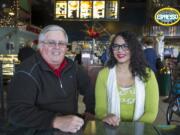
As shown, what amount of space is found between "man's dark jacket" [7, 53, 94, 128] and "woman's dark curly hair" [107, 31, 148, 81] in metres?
0.53

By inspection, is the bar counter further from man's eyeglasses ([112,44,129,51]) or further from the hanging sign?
the hanging sign

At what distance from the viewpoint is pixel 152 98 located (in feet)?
8.11

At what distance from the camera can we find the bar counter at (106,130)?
1.73 m

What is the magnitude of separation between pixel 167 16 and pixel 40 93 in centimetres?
861

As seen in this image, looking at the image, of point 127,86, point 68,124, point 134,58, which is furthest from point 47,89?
point 134,58

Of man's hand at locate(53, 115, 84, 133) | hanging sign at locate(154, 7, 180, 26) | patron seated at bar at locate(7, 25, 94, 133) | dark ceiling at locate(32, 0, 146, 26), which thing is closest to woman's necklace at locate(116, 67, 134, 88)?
patron seated at bar at locate(7, 25, 94, 133)

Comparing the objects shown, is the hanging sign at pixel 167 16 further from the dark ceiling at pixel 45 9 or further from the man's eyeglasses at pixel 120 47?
the man's eyeglasses at pixel 120 47

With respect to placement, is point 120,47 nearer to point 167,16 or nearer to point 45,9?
point 167,16

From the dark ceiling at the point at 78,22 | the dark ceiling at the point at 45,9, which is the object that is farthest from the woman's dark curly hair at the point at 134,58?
the dark ceiling at the point at 45,9

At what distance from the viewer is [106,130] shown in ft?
5.84

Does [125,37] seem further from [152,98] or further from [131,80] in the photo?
[152,98]

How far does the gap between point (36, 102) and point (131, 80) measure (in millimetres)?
894

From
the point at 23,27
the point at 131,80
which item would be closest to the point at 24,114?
the point at 131,80

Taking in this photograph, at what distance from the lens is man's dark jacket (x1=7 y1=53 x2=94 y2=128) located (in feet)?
5.86
